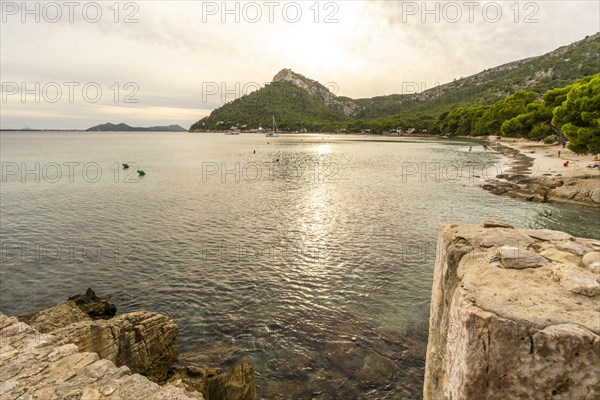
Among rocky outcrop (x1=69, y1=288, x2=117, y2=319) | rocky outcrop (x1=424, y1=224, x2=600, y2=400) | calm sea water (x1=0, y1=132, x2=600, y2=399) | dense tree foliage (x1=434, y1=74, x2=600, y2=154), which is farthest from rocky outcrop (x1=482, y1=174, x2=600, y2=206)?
rocky outcrop (x1=69, y1=288, x2=117, y2=319)

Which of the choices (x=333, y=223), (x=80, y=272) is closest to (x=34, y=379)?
(x=80, y=272)

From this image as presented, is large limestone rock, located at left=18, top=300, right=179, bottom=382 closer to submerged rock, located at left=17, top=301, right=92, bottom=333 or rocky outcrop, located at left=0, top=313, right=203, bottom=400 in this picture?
submerged rock, located at left=17, top=301, right=92, bottom=333

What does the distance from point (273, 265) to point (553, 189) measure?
3651 cm

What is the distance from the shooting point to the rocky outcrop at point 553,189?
35281 millimetres

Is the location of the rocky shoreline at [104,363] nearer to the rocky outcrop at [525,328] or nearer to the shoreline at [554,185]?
the rocky outcrop at [525,328]

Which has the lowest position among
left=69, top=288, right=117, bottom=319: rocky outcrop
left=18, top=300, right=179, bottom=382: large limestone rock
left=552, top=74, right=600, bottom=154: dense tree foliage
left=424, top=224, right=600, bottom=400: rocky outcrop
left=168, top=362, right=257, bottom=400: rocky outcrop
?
left=168, top=362, right=257, bottom=400: rocky outcrop

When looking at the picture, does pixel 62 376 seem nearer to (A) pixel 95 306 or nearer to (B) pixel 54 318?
(B) pixel 54 318

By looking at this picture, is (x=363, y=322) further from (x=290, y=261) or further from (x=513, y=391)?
Answer: (x=513, y=391)

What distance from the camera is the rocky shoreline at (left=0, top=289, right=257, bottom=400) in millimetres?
7664

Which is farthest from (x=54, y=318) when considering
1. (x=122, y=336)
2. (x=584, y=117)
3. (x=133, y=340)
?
(x=584, y=117)

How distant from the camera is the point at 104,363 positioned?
27.9 feet

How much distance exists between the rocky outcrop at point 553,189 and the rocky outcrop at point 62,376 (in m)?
42.9

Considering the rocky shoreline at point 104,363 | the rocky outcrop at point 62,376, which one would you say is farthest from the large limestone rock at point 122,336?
the rocky outcrop at point 62,376

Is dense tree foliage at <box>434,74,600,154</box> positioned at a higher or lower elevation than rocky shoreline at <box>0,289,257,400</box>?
higher
